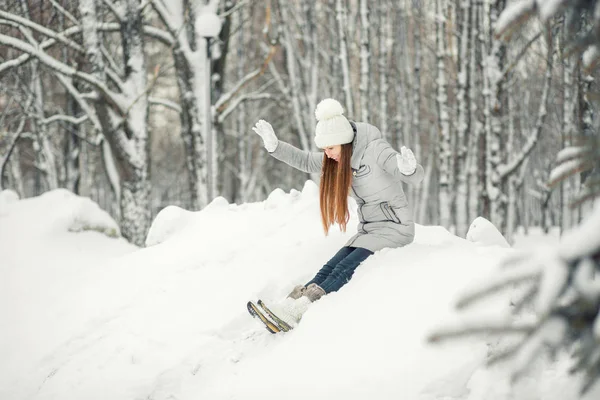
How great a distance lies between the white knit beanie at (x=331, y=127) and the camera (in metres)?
3.87

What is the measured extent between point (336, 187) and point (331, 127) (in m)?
0.46

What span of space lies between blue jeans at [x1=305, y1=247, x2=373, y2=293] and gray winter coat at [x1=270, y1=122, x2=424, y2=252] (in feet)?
0.28

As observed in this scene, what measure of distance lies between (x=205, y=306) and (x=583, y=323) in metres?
3.21

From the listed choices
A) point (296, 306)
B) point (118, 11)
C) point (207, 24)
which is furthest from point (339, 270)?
point (118, 11)

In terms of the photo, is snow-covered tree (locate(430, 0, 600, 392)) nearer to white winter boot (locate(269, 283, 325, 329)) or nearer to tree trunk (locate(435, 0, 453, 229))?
white winter boot (locate(269, 283, 325, 329))

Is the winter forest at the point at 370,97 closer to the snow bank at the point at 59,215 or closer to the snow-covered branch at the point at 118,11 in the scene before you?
the snow-covered branch at the point at 118,11

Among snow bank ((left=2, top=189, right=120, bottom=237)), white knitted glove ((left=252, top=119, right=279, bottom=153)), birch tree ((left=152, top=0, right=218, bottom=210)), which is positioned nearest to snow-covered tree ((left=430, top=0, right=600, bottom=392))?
white knitted glove ((left=252, top=119, right=279, bottom=153))

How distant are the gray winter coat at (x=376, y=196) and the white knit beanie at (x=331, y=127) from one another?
5.1 inches

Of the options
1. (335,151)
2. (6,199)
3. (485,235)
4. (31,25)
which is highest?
(31,25)

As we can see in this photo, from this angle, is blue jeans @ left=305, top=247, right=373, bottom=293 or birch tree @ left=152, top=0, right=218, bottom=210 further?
birch tree @ left=152, top=0, right=218, bottom=210

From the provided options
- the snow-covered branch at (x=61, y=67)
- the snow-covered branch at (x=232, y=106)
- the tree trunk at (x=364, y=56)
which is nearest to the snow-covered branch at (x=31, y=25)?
the snow-covered branch at (x=61, y=67)

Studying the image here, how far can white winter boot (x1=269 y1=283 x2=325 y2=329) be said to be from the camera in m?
3.52

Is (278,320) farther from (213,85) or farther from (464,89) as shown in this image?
(213,85)

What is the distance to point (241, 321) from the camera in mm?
3961
